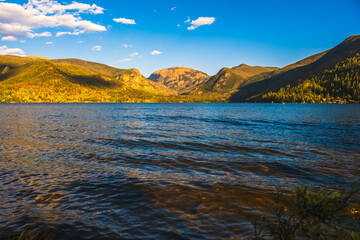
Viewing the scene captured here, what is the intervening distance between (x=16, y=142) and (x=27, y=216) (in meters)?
22.9

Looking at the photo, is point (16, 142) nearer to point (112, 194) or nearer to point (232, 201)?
point (112, 194)

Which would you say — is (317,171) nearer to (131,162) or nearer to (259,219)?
(259,219)

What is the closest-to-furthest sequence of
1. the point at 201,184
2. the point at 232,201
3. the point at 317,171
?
the point at 232,201
the point at 201,184
the point at 317,171

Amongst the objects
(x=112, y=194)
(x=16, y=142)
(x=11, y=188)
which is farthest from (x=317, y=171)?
(x=16, y=142)

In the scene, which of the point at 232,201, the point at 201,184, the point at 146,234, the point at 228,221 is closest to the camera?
the point at 146,234

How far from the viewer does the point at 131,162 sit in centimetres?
1808

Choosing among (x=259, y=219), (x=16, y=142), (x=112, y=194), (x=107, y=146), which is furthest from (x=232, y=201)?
(x=16, y=142)

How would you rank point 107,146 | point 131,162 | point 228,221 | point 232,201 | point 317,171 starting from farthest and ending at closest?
point 107,146
point 131,162
point 317,171
point 232,201
point 228,221

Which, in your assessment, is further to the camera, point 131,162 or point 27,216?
point 131,162

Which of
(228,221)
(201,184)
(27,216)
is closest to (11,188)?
(27,216)

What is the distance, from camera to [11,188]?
12117 mm

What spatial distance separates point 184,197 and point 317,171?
11766 mm

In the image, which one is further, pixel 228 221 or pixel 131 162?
pixel 131 162

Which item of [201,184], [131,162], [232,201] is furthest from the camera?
[131,162]
